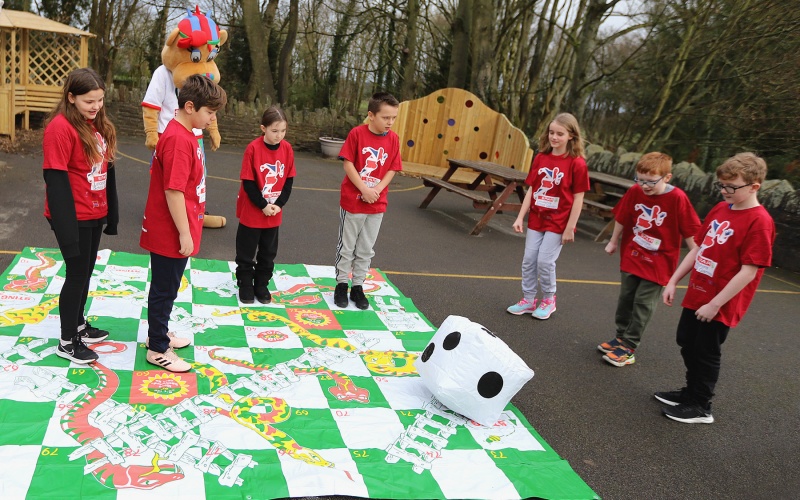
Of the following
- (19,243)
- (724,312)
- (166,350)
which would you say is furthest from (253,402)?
(19,243)

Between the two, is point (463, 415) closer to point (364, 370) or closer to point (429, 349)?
point (429, 349)

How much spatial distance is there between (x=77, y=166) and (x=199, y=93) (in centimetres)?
65

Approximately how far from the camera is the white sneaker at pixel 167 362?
3.12 m

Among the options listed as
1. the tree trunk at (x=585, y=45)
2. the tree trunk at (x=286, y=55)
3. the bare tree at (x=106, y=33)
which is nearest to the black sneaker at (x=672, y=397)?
the tree trunk at (x=585, y=45)

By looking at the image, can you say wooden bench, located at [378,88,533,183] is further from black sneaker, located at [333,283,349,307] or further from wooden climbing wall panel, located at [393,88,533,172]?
black sneaker, located at [333,283,349,307]

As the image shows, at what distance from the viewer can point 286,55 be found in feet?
53.6

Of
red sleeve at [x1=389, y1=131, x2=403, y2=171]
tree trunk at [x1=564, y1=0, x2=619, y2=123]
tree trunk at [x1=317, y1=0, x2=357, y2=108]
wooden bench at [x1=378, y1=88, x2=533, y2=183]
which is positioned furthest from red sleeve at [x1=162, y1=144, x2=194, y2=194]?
tree trunk at [x1=317, y1=0, x2=357, y2=108]

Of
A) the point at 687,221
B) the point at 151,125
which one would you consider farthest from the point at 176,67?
the point at 687,221

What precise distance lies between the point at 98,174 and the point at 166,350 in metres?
0.93

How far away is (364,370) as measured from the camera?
3.46 m

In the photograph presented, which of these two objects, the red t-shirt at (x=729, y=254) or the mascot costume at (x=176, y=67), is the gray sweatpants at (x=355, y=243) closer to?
the mascot costume at (x=176, y=67)

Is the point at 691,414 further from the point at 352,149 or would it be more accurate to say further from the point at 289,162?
the point at 289,162

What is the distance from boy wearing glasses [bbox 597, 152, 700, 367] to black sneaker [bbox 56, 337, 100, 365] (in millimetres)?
2998

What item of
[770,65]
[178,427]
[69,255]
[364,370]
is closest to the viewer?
[178,427]
